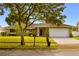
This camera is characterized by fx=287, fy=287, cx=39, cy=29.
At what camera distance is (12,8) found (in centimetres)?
738

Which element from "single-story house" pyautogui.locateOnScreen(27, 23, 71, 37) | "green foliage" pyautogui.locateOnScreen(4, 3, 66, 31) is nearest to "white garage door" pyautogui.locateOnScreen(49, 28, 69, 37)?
"single-story house" pyautogui.locateOnScreen(27, 23, 71, 37)

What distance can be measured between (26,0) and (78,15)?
4.64 ft

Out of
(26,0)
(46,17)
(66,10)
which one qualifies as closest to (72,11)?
(66,10)

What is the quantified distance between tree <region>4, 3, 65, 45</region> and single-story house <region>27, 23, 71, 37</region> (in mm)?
124

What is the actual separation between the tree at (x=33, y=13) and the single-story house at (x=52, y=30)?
124mm

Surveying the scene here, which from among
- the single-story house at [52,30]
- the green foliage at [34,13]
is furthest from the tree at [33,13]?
the single-story house at [52,30]

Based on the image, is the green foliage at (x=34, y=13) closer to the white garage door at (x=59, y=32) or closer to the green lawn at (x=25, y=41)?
the white garage door at (x=59, y=32)

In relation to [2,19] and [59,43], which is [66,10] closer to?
[59,43]

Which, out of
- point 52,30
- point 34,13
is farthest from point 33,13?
point 52,30

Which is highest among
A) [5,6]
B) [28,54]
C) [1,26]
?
[5,6]

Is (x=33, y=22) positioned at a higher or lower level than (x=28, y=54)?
higher

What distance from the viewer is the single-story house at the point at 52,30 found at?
24.0 feet

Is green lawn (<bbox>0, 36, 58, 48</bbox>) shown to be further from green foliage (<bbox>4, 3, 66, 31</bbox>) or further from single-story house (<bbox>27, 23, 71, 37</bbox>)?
green foliage (<bbox>4, 3, 66, 31</bbox>)

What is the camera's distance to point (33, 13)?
753 cm
